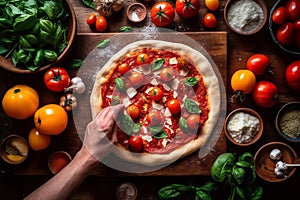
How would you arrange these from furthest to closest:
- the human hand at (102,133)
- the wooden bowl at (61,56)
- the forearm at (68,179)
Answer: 1. the wooden bowl at (61,56)
2. the human hand at (102,133)
3. the forearm at (68,179)

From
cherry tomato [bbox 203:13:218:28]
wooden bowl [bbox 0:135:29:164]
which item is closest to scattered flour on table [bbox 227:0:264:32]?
cherry tomato [bbox 203:13:218:28]

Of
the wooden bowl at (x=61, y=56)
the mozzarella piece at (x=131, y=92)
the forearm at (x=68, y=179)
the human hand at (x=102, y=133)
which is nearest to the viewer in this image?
the forearm at (x=68, y=179)

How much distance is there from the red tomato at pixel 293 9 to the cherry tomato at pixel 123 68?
118 cm

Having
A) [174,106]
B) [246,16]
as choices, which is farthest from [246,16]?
[174,106]

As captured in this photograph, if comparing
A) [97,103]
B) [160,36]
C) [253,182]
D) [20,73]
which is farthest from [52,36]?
[253,182]

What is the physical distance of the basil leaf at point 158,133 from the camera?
301cm

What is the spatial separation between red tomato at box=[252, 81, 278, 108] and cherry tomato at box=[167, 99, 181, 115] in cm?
54

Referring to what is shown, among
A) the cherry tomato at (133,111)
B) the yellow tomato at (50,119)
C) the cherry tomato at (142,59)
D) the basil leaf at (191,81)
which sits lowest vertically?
the cherry tomato at (133,111)

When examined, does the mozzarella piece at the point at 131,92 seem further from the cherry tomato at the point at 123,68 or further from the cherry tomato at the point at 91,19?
the cherry tomato at the point at 91,19

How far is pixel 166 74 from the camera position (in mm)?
3012

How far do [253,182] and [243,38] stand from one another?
3.31ft

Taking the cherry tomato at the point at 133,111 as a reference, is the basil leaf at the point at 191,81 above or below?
above

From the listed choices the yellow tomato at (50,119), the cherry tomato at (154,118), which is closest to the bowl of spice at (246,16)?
the cherry tomato at (154,118)

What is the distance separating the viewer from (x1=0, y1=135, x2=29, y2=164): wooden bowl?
3.00 metres
